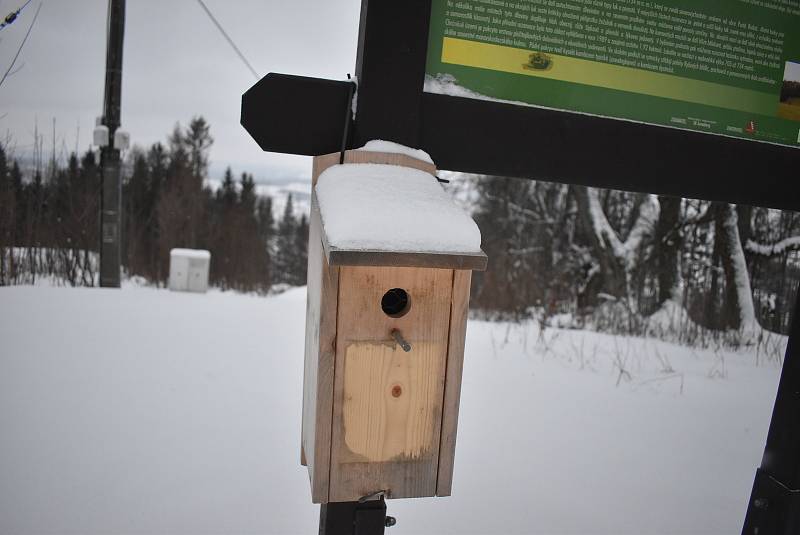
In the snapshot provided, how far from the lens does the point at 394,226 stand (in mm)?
1183

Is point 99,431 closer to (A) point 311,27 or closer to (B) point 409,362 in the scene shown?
(B) point 409,362

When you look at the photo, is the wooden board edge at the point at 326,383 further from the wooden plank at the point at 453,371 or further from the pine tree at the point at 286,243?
the pine tree at the point at 286,243

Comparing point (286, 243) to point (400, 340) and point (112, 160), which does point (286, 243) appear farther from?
point (400, 340)

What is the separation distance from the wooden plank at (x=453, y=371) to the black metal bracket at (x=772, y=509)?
139 centimetres

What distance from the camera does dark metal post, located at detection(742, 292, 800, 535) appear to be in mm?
1931

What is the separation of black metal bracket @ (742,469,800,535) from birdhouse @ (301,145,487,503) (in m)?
1.39

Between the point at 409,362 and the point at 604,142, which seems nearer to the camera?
the point at 409,362

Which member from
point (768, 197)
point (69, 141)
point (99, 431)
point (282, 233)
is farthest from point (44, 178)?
point (282, 233)

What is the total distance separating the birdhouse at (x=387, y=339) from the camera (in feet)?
3.97

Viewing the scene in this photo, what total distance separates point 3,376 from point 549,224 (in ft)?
39.0

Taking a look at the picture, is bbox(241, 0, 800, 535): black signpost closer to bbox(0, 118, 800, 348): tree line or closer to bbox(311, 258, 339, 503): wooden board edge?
bbox(311, 258, 339, 503): wooden board edge

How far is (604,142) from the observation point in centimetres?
165

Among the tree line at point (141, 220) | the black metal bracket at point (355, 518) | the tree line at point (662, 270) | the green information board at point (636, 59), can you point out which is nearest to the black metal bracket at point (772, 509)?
the green information board at point (636, 59)

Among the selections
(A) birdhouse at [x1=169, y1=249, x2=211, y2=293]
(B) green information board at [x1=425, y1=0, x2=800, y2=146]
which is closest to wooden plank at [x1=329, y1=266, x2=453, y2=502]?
(B) green information board at [x1=425, y1=0, x2=800, y2=146]
